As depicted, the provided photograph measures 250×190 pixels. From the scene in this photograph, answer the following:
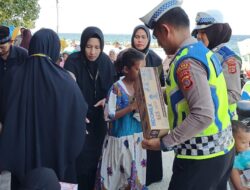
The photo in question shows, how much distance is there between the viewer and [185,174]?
203 centimetres

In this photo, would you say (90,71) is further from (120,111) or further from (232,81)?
(232,81)

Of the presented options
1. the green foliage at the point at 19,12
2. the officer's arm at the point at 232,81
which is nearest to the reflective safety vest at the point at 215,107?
the officer's arm at the point at 232,81

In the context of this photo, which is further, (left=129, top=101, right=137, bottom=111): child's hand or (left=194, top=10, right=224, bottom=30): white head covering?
(left=129, top=101, right=137, bottom=111): child's hand

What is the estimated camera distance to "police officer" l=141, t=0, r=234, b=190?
5.92 feet

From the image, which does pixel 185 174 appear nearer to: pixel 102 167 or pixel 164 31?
pixel 164 31

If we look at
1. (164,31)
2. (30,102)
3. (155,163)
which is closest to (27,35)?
(155,163)

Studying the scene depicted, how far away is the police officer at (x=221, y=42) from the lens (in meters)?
2.53

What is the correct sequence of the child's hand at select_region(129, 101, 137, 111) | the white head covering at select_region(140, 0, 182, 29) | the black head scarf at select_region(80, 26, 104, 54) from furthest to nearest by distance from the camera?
the black head scarf at select_region(80, 26, 104, 54)
the child's hand at select_region(129, 101, 137, 111)
the white head covering at select_region(140, 0, 182, 29)

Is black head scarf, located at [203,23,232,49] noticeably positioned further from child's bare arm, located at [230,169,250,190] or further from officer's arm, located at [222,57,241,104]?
child's bare arm, located at [230,169,250,190]

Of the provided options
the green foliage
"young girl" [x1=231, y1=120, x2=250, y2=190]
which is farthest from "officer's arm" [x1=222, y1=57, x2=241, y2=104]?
the green foliage

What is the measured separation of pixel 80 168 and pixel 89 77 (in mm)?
912

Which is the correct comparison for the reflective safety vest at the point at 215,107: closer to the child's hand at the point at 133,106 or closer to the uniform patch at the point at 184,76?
the uniform patch at the point at 184,76

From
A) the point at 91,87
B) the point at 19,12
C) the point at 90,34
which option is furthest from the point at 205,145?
the point at 19,12

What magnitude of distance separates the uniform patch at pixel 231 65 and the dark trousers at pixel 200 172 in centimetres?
69
